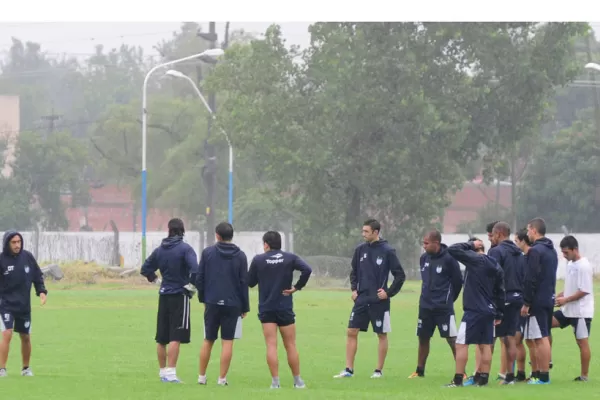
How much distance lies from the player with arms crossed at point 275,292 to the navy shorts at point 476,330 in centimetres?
212

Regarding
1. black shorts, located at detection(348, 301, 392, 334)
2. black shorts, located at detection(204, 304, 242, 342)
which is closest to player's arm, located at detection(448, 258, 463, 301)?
black shorts, located at detection(348, 301, 392, 334)

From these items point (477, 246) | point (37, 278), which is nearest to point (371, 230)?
point (477, 246)

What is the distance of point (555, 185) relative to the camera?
7369 cm

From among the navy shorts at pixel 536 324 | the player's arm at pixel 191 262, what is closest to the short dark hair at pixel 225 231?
the player's arm at pixel 191 262

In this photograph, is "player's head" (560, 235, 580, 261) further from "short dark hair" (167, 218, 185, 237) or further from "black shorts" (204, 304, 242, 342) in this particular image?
"short dark hair" (167, 218, 185, 237)

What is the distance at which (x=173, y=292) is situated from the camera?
16.8m

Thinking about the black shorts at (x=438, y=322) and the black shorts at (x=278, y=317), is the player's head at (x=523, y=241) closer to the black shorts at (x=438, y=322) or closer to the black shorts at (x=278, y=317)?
the black shorts at (x=438, y=322)

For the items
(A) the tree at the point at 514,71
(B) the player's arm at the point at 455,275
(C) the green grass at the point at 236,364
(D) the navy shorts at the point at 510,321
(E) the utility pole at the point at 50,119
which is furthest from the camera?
(E) the utility pole at the point at 50,119

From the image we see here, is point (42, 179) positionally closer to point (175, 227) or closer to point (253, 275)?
point (175, 227)

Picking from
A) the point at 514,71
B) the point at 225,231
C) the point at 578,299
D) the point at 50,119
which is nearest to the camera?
the point at 225,231

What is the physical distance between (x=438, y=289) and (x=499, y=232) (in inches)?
46.7

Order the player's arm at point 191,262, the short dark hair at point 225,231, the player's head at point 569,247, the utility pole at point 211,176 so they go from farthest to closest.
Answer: the utility pole at point 211,176 < the player's head at point 569,247 < the player's arm at point 191,262 < the short dark hair at point 225,231

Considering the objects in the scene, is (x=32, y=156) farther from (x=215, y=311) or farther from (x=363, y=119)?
(x=215, y=311)

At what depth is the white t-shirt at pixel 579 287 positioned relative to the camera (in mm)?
17406
